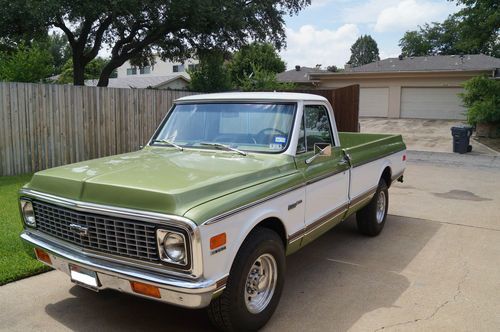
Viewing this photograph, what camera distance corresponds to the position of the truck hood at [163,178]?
3137mm

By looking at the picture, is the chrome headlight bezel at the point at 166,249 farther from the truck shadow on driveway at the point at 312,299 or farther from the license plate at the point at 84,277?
the truck shadow on driveway at the point at 312,299

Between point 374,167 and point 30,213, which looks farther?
point 374,167

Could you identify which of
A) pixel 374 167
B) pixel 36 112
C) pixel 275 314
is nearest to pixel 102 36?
pixel 36 112

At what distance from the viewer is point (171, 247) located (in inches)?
119

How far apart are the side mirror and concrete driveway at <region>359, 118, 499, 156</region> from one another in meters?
14.2

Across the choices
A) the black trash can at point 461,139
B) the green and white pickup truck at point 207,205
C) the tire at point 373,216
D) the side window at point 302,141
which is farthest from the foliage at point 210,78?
the side window at point 302,141

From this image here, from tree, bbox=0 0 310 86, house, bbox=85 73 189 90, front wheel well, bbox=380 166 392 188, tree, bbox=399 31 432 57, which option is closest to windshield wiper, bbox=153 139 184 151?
front wheel well, bbox=380 166 392 188

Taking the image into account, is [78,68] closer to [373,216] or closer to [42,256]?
[373,216]

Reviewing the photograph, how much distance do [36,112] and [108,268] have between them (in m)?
7.79

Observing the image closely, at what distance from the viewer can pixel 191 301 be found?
297 centimetres

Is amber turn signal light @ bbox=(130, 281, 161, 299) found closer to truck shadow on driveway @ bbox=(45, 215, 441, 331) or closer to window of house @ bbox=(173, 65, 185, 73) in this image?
truck shadow on driveway @ bbox=(45, 215, 441, 331)

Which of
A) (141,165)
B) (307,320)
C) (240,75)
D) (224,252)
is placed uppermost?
(240,75)

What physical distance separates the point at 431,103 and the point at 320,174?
27.1 metres

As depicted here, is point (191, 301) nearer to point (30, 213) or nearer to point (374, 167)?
point (30, 213)
